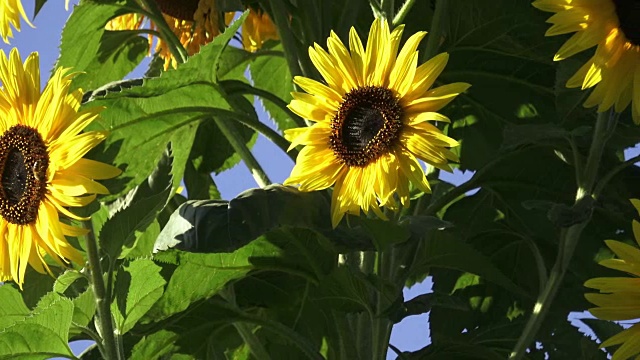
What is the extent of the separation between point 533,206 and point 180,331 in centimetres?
39

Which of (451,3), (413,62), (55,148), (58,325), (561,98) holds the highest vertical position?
(451,3)

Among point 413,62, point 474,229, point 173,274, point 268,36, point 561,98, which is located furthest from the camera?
point 268,36

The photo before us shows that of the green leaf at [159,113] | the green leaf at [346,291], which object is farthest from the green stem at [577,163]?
the green leaf at [159,113]

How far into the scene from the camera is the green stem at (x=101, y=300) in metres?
1.34

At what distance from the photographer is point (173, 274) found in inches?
55.5

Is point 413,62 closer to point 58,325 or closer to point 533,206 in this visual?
point 533,206

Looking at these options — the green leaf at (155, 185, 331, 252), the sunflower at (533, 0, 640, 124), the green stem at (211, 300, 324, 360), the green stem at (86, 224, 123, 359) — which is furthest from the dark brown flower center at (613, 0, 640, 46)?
the green stem at (86, 224, 123, 359)

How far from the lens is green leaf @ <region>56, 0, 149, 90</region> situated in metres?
1.65

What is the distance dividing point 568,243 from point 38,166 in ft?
1.74

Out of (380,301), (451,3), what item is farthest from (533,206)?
(451,3)

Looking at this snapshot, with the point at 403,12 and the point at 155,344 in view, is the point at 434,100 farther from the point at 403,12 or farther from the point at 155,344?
the point at 155,344

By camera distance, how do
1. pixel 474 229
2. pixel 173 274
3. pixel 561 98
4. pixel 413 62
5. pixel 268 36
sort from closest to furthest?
pixel 413 62
pixel 173 274
pixel 561 98
pixel 474 229
pixel 268 36

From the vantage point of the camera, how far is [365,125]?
1.38 meters

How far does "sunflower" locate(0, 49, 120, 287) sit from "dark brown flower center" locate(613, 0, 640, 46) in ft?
1.62
